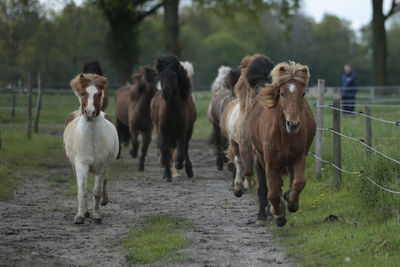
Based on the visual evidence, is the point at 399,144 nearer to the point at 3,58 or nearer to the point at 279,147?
the point at 279,147

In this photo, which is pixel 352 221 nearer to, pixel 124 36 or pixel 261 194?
pixel 261 194

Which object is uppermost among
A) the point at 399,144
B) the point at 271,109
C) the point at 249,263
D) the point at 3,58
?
the point at 3,58

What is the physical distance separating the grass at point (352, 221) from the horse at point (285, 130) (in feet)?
1.63

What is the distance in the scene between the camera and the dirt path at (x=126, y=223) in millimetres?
6164

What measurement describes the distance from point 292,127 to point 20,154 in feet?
32.1

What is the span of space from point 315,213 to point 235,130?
2.58 meters

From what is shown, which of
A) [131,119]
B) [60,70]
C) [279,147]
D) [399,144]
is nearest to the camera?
[279,147]

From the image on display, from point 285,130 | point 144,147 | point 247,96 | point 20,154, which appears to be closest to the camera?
point 285,130

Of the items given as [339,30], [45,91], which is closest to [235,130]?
[45,91]

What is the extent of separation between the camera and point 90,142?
8031 millimetres

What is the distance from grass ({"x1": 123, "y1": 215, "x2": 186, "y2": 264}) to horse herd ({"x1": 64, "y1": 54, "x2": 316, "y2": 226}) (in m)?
0.91

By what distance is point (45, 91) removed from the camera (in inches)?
939

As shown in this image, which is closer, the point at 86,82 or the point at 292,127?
the point at 292,127

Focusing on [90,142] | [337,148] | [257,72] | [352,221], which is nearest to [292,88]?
[352,221]
